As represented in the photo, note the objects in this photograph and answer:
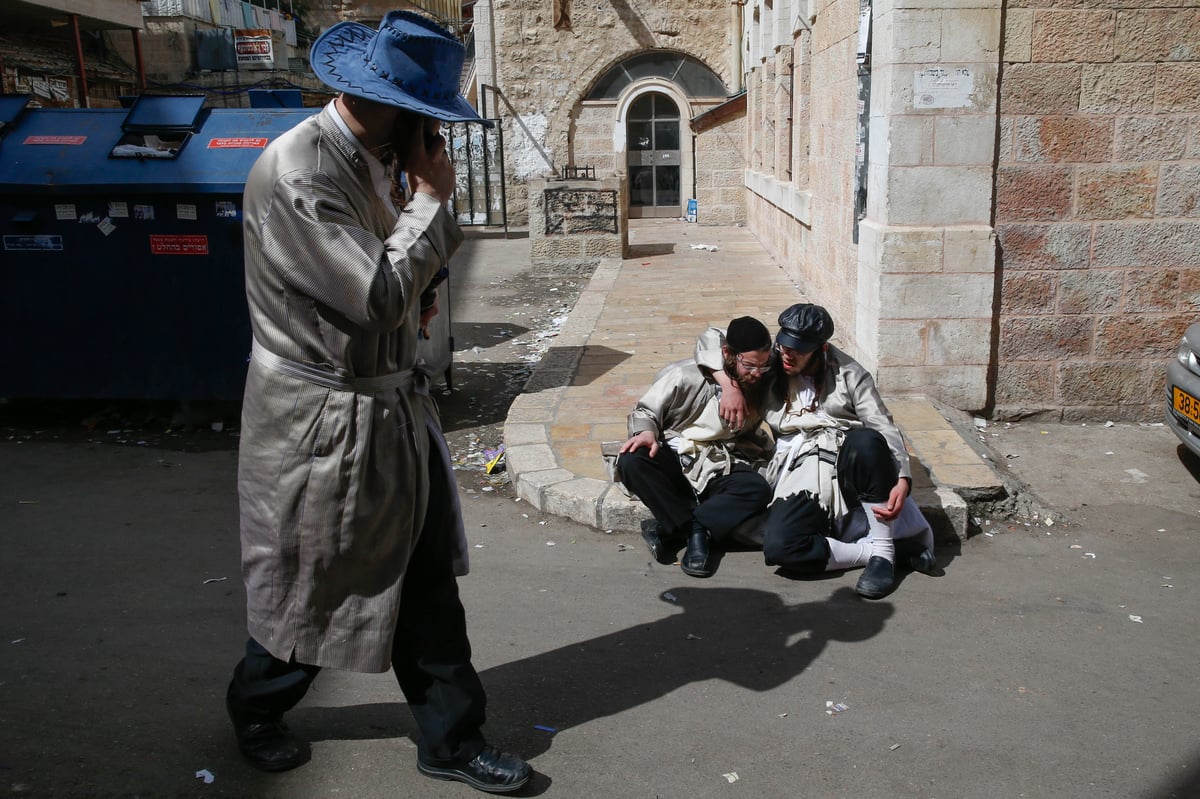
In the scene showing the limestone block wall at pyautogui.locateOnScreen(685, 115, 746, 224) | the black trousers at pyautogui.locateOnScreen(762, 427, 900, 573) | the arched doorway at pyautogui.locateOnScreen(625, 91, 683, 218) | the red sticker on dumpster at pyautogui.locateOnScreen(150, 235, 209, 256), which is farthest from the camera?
the arched doorway at pyautogui.locateOnScreen(625, 91, 683, 218)

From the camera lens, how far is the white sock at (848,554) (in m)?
4.16

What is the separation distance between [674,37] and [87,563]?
1690 centimetres

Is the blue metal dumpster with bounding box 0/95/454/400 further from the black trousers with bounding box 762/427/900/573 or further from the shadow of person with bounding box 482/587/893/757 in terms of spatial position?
the shadow of person with bounding box 482/587/893/757

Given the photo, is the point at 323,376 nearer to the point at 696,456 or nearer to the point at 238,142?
the point at 696,456

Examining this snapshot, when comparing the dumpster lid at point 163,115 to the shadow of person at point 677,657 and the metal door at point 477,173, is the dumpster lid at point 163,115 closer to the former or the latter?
the shadow of person at point 677,657

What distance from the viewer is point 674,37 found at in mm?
19188

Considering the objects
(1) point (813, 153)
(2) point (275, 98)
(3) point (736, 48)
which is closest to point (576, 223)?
(1) point (813, 153)

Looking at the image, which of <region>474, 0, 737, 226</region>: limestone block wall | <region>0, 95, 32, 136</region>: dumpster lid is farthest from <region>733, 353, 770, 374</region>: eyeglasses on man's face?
<region>474, 0, 737, 226</region>: limestone block wall

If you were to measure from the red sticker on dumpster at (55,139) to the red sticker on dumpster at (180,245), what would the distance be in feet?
2.69

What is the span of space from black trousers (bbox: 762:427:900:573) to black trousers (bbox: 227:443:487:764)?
176 cm

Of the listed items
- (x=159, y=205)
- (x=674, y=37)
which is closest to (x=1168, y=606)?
(x=159, y=205)

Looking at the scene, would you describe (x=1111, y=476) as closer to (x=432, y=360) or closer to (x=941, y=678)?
(x=941, y=678)

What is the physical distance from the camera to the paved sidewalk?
4.82 m

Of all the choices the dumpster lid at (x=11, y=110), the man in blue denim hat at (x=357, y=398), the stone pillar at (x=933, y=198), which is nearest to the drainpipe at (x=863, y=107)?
the stone pillar at (x=933, y=198)
